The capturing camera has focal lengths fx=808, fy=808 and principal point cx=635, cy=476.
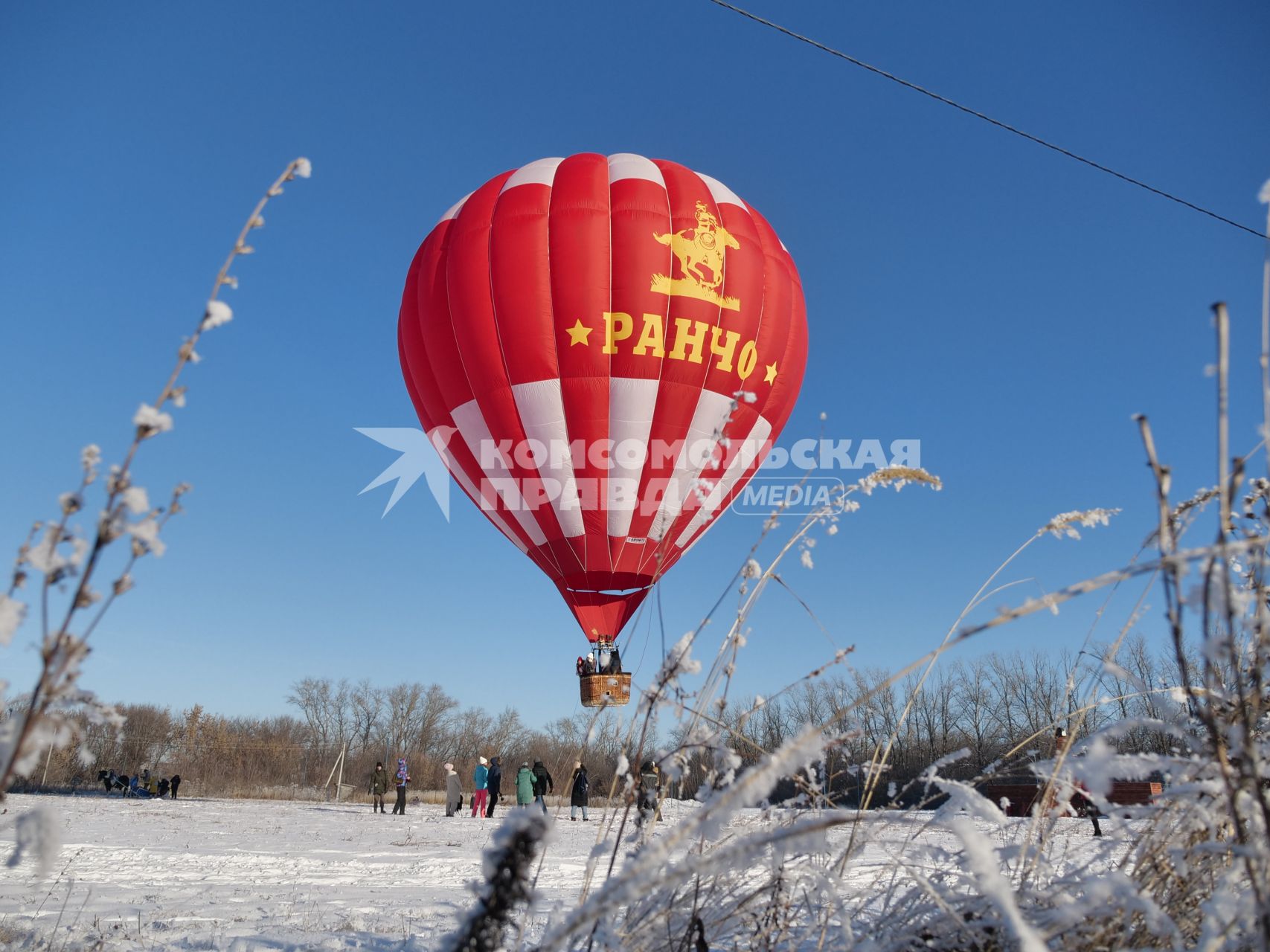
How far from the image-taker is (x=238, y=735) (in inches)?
2287

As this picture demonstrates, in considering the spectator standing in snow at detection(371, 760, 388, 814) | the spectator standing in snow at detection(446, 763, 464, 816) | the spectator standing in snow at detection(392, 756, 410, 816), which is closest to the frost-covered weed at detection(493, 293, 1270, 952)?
the spectator standing in snow at detection(446, 763, 464, 816)

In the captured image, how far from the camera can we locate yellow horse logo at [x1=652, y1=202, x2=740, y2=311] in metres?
11.8

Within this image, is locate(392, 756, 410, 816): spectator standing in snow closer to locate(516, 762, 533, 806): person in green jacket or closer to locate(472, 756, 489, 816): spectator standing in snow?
locate(472, 756, 489, 816): spectator standing in snow

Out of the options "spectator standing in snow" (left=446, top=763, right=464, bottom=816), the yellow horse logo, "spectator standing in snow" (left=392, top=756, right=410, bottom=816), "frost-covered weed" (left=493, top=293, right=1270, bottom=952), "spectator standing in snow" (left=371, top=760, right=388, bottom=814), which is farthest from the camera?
"spectator standing in snow" (left=371, top=760, right=388, bottom=814)

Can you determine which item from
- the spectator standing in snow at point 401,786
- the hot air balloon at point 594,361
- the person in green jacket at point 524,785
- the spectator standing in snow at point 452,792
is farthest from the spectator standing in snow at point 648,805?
the spectator standing in snow at point 401,786

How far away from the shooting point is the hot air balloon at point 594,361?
38.3 feet

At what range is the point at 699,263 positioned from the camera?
12.1 meters

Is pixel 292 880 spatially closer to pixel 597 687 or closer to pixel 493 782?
pixel 597 687

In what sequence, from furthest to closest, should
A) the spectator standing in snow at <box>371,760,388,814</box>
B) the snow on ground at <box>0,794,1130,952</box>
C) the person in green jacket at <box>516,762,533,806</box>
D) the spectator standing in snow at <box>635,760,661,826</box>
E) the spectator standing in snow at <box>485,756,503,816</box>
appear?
1. the spectator standing in snow at <box>371,760,388,814</box>
2. the spectator standing in snow at <box>485,756,503,816</box>
3. the person in green jacket at <box>516,762,533,806</box>
4. the snow on ground at <box>0,794,1130,952</box>
5. the spectator standing in snow at <box>635,760,661,826</box>

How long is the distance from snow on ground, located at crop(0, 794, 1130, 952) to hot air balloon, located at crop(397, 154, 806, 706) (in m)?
4.12

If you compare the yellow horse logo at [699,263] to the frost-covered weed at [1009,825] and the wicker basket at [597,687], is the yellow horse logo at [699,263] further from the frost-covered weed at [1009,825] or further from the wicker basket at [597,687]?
the frost-covered weed at [1009,825]

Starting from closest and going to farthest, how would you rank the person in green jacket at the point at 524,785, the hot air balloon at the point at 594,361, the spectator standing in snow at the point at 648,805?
the spectator standing in snow at the point at 648,805
the hot air balloon at the point at 594,361
the person in green jacket at the point at 524,785

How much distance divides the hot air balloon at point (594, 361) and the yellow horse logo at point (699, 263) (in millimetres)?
27

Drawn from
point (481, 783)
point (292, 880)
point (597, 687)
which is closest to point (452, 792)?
point (481, 783)
